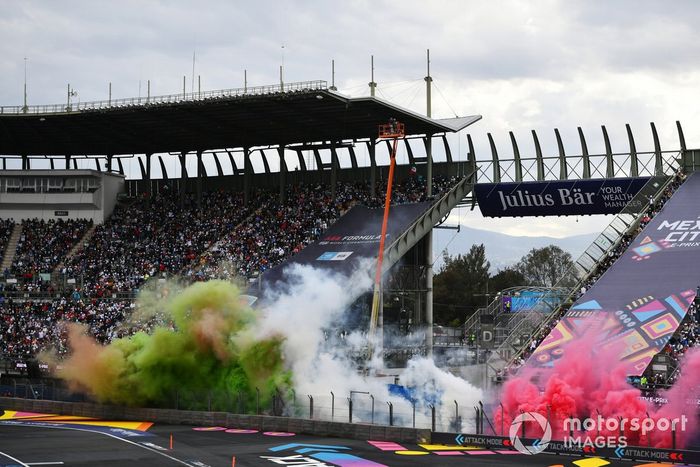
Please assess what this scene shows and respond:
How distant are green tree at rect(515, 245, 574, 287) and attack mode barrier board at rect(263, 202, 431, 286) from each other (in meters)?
68.3

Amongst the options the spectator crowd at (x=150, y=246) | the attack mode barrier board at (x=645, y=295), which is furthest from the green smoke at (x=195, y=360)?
the attack mode barrier board at (x=645, y=295)

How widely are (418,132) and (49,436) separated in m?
30.0

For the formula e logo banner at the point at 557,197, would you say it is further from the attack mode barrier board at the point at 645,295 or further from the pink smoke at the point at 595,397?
the pink smoke at the point at 595,397

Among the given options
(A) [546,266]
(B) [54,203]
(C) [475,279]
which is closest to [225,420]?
(B) [54,203]

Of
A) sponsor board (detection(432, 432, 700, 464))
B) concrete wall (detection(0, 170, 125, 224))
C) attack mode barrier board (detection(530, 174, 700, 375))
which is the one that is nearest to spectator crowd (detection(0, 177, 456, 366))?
concrete wall (detection(0, 170, 125, 224))

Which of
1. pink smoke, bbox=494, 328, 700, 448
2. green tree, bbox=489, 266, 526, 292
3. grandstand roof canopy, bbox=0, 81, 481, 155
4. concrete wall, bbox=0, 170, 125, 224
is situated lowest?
pink smoke, bbox=494, 328, 700, 448

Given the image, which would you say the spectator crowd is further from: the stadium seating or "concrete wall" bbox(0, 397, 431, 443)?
"concrete wall" bbox(0, 397, 431, 443)

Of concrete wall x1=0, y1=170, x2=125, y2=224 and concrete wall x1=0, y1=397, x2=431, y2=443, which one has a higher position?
concrete wall x1=0, y1=170, x2=125, y2=224

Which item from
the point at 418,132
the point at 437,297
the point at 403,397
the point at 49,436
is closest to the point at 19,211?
the point at 418,132

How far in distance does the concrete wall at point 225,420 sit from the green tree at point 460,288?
2306 inches

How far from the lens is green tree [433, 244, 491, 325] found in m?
98.8

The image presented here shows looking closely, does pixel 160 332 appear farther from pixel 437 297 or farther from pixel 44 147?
pixel 437 297

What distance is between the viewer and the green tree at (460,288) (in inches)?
3890

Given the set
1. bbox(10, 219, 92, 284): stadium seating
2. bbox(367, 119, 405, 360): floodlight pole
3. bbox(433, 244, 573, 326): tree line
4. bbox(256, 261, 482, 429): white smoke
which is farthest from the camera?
bbox(433, 244, 573, 326): tree line
